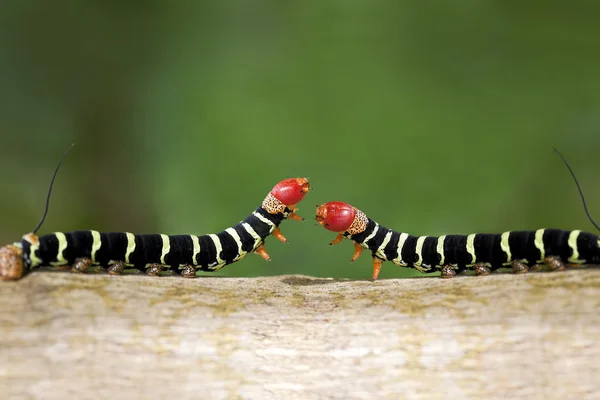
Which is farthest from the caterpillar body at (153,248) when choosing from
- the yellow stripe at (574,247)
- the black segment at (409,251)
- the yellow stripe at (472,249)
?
the yellow stripe at (574,247)

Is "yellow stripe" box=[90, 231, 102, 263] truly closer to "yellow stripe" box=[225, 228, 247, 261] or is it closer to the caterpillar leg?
the caterpillar leg

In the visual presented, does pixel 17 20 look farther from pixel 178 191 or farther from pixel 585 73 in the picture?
pixel 585 73

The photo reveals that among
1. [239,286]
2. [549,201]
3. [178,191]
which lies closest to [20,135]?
[178,191]

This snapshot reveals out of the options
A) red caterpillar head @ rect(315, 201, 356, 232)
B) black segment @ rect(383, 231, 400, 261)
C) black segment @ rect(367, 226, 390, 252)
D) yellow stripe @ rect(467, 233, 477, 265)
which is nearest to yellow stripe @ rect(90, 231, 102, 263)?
red caterpillar head @ rect(315, 201, 356, 232)

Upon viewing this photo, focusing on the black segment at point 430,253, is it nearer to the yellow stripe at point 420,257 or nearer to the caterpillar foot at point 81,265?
the yellow stripe at point 420,257

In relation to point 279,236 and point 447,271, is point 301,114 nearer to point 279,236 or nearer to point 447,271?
point 279,236

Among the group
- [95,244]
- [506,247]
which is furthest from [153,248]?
[506,247]
